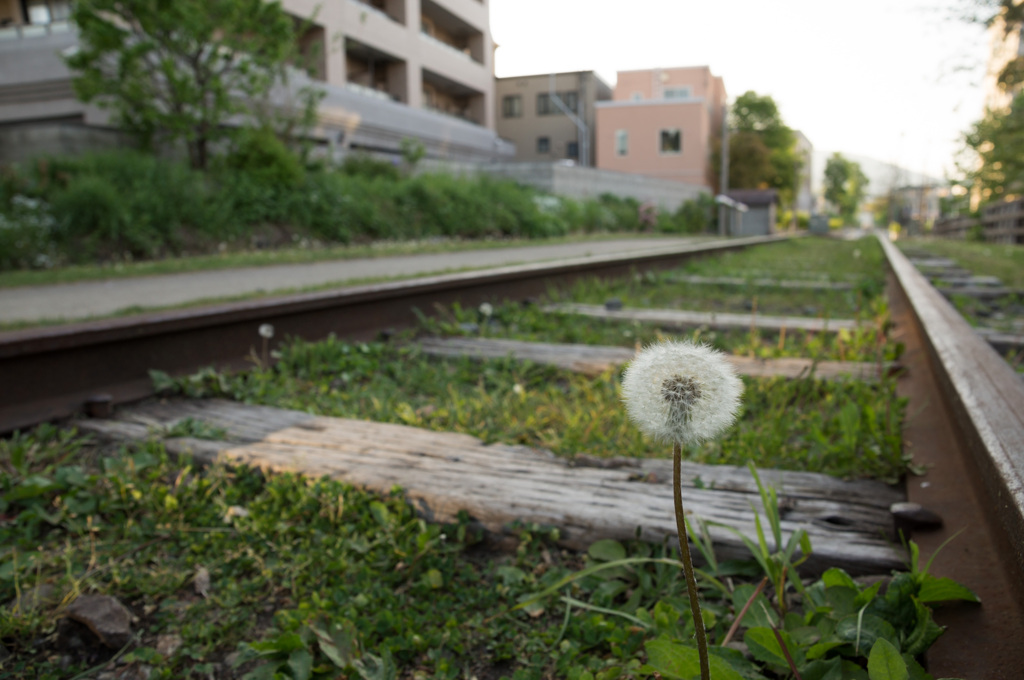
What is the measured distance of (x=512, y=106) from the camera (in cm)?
4869

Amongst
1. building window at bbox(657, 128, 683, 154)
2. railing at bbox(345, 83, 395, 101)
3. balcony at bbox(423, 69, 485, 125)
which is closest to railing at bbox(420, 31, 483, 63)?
balcony at bbox(423, 69, 485, 125)

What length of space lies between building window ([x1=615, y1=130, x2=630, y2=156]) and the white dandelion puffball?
45.2 metres

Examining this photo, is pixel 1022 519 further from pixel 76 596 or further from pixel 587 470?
pixel 76 596

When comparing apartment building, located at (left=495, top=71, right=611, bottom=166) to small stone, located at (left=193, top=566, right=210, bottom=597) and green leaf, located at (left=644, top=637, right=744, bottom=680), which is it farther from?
green leaf, located at (left=644, top=637, right=744, bottom=680)

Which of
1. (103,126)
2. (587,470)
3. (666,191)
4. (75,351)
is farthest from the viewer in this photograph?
(666,191)

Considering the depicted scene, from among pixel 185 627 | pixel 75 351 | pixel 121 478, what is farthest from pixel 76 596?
pixel 75 351

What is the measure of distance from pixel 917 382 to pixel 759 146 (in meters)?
52.3

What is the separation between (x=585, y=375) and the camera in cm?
328

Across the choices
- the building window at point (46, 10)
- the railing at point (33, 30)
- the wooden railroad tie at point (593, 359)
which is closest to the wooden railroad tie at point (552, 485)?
the wooden railroad tie at point (593, 359)

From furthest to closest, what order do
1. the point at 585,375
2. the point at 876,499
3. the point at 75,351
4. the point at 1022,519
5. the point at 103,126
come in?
1. the point at 103,126
2. the point at 585,375
3. the point at 75,351
4. the point at 876,499
5. the point at 1022,519

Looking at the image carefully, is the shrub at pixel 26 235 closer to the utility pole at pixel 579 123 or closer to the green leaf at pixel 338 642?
the green leaf at pixel 338 642

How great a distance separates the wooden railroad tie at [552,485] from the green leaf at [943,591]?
32 cm

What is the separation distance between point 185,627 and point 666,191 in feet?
113

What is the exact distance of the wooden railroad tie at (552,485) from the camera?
62.1 inches
